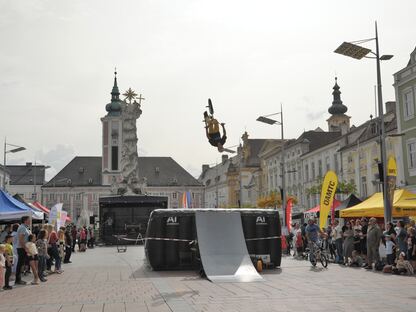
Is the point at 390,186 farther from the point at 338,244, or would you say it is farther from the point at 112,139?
the point at 112,139

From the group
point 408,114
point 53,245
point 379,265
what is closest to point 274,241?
point 379,265

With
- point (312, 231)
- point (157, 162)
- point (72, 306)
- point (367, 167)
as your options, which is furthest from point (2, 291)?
point (157, 162)

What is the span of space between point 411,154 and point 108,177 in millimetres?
86154

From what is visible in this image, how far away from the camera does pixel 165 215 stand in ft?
66.3

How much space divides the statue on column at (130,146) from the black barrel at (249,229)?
3833 centimetres

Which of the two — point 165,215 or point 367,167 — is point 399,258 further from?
point 367,167

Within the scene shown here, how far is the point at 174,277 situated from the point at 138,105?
142ft

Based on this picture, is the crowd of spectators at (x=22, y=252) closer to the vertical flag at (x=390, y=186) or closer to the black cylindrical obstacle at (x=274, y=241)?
the black cylindrical obstacle at (x=274, y=241)

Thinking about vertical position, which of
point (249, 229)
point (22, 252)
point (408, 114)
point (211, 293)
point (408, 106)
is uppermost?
point (408, 106)

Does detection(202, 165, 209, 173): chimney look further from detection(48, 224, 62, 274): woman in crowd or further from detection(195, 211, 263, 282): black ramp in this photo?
detection(195, 211, 263, 282): black ramp

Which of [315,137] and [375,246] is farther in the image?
[315,137]

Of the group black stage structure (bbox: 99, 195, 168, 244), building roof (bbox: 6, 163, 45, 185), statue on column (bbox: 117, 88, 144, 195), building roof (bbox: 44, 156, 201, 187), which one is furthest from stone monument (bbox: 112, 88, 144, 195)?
building roof (bbox: 6, 163, 45, 185)

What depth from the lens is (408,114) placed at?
37.5m

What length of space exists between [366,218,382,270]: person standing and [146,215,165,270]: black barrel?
7.43 meters
